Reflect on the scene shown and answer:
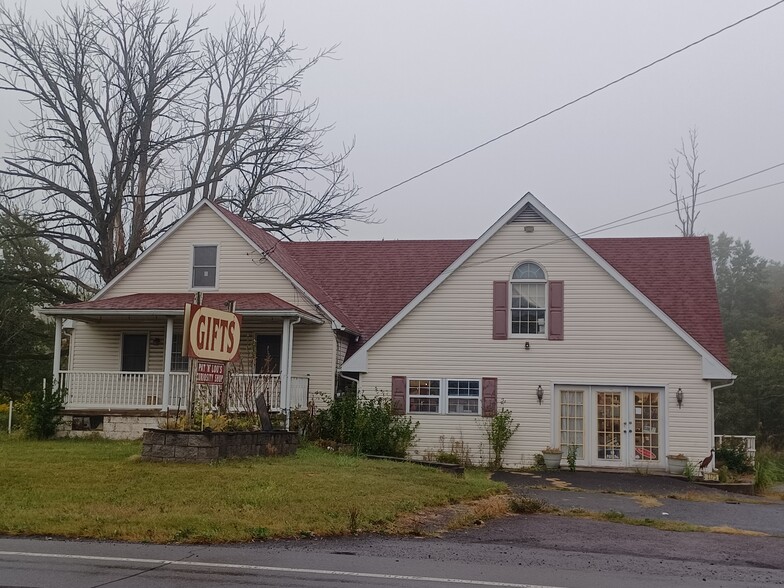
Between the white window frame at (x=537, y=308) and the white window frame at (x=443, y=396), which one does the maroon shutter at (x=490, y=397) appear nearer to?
the white window frame at (x=443, y=396)

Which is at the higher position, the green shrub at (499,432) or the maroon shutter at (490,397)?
the maroon shutter at (490,397)

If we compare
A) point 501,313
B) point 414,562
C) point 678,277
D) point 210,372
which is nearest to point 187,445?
point 210,372

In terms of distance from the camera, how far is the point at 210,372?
1678cm

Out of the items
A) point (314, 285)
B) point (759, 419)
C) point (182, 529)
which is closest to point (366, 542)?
point (182, 529)

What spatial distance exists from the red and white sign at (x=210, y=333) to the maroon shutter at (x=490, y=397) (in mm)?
7616

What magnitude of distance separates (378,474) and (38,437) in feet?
32.4

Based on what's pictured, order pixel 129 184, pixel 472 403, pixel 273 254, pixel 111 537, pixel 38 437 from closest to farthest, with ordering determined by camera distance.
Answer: pixel 111 537 < pixel 38 437 < pixel 472 403 < pixel 273 254 < pixel 129 184

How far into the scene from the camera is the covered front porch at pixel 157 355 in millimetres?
21906

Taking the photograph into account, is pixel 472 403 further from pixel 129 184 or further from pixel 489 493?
pixel 129 184

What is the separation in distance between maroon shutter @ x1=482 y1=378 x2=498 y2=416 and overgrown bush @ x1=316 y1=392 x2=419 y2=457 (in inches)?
71.6

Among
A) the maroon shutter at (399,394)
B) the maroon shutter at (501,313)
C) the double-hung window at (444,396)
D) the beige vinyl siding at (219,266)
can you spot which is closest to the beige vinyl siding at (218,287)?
the beige vinyl siding at (219,266)

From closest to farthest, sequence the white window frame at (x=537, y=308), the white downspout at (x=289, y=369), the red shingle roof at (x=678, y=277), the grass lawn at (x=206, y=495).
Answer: the grass lawn at (x=206, y=495) → the white downspout at (x=289, y=369) → the white window frame at (x=537, y=308) → the red shingle roof at (x=678, y=277)

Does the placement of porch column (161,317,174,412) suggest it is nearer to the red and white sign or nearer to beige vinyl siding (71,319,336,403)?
beige vinyl siding (71,319,336,403)

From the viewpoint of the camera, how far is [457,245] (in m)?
28.6
